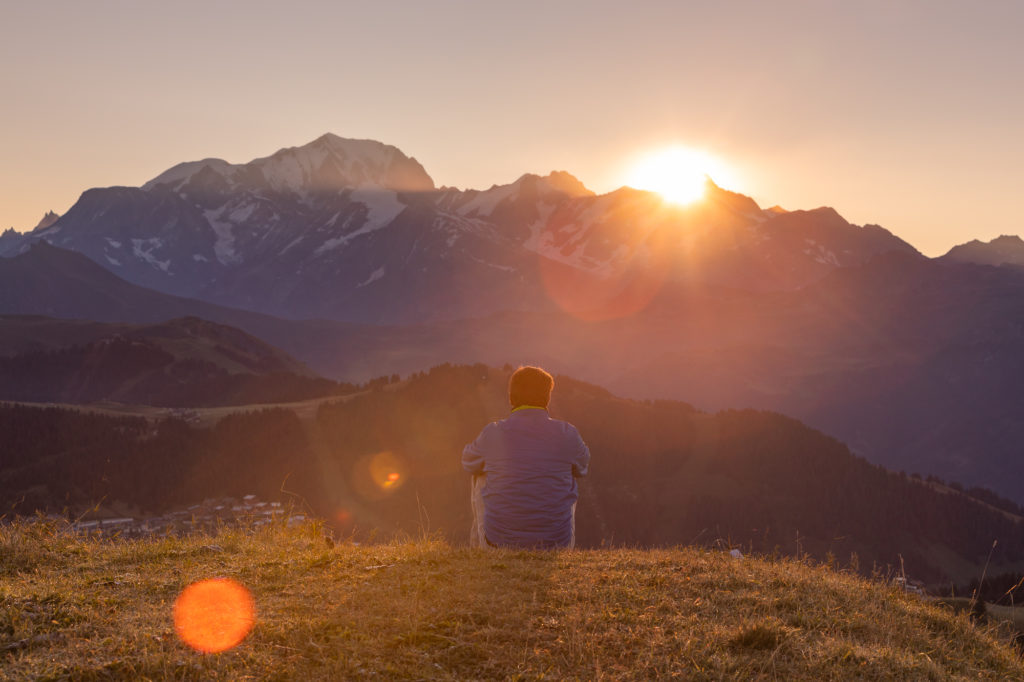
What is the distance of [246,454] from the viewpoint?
119 metres

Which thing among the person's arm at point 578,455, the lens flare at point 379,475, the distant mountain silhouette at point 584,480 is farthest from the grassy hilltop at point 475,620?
the lens flare at point 379,475

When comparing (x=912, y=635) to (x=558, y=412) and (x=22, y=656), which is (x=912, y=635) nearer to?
(x=22, y=656)

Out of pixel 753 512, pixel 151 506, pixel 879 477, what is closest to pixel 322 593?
pixel 151 506

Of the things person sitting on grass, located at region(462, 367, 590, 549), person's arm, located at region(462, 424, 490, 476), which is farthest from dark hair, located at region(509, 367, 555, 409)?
person's arm, located at region(462, 424, 490, 476)

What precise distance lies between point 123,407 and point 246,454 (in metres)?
29.8

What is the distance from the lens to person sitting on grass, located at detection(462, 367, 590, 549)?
11.0 m

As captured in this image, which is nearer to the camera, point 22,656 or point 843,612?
point 22,656

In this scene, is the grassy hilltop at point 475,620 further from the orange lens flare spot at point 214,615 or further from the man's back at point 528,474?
the man's back at point 528,474

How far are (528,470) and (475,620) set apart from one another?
389 centimetres

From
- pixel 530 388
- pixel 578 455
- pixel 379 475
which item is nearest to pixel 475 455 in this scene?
pixel 530 388

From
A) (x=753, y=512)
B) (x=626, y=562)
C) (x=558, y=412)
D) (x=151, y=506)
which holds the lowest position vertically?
(x=753, y=512)

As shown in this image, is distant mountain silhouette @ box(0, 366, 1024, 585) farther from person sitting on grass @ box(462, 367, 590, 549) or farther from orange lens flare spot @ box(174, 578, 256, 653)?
orange lens flare spot @ box(174, 578, 256, 653)

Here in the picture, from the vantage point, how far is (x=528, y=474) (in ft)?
36.1

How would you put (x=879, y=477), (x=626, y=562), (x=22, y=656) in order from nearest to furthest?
(x=22, y=656)
(x=626, y=562)
(x=879, y=477)
